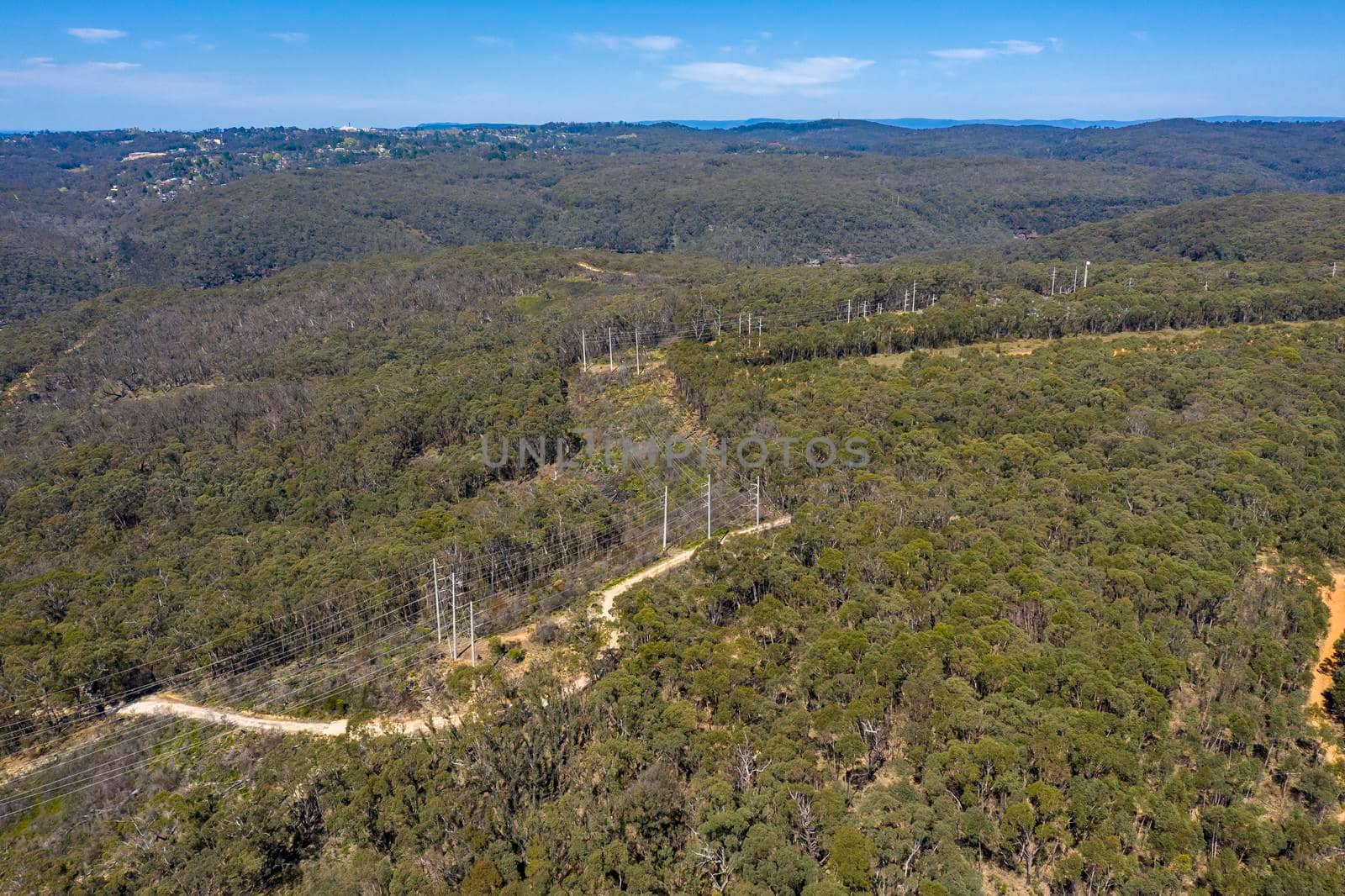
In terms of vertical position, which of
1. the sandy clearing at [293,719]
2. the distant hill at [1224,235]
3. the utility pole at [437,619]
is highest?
the distant hill at [1224,235]

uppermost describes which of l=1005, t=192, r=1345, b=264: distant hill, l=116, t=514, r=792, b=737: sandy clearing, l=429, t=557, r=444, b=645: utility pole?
l=1005, t=192, r=1345, b=264: distant hill

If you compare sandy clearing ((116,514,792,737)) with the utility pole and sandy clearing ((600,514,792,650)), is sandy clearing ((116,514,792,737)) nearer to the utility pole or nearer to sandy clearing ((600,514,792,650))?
sandy clearing ((600,514,792,650))

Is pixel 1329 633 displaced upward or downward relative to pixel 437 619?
downward

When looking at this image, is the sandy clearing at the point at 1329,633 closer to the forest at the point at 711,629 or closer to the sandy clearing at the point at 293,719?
the forest at the point at 711,629

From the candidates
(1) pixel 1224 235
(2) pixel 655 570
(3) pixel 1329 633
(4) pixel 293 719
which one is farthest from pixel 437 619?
(1) pixel 1224 235

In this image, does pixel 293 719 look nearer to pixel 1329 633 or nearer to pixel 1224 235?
pixel 1329 633

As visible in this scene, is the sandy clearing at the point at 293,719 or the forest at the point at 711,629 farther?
the sandy clearing at the point at 293,719

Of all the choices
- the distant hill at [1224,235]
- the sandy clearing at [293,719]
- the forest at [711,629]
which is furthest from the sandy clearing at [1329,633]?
the distant hill at [1224,235]

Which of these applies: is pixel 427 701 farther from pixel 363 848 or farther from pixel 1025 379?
pixel 1025 379

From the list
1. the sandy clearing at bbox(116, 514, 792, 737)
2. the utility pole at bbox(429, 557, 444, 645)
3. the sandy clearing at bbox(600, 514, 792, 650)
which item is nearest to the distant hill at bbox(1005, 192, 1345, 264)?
the sandy clearing at bbox(600, 514, 792, 650)
